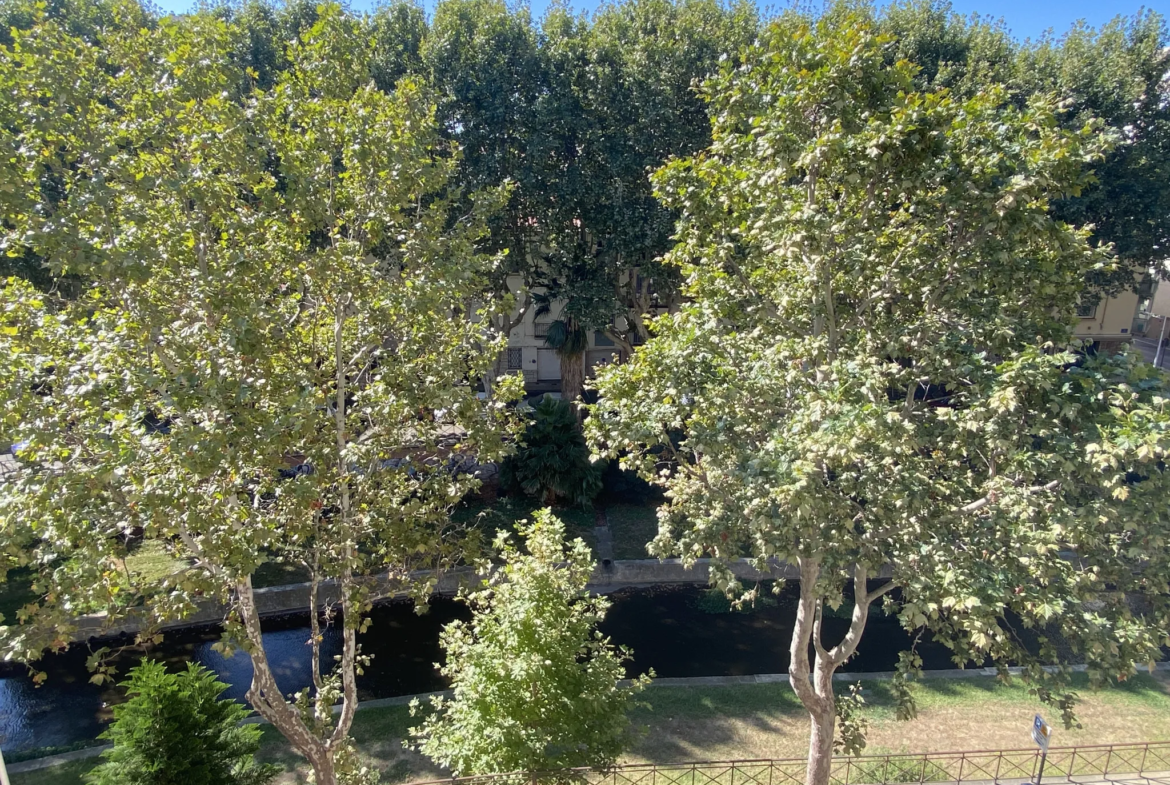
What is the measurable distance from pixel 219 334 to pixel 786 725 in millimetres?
9907

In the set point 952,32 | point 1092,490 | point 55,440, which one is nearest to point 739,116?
point 1092,490

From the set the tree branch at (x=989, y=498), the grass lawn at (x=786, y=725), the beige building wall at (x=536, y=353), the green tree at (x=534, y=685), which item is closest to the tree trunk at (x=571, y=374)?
the beige building wall at (x=536, y=353)

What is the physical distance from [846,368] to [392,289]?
14.7ft

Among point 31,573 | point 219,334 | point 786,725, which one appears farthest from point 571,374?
point 219,334

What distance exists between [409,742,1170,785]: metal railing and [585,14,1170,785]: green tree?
1.69 m

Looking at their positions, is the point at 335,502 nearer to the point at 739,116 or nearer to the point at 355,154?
the point at 355,154

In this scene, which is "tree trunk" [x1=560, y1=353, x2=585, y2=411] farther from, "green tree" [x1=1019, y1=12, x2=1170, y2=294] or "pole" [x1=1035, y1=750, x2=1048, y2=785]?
"pole" [x1=1035, y1=750, x2=1048, y2=785]

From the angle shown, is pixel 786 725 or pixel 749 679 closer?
pixel 786 725

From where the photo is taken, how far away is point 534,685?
25.1 feet

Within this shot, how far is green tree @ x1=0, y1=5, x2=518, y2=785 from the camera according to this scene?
5.64 meters

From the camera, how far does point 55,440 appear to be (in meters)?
5.54

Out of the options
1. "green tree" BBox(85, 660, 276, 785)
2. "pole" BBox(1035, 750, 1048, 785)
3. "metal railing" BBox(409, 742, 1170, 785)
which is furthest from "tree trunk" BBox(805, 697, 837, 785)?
"green tree" BBox(85, 660, 276, 785)

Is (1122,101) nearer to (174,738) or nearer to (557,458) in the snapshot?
(557,458)

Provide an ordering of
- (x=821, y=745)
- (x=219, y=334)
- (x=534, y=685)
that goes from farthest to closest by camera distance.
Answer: (x=821, y=745)
(x=534, y=685)
(x=219, y=334)
